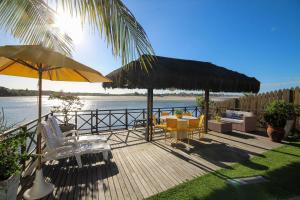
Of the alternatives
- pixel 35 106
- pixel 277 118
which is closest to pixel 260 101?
pixel 277 118

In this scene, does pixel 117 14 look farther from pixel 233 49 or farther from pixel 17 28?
pixel 233 49

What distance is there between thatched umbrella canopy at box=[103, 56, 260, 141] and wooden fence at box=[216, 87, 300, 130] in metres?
1.23

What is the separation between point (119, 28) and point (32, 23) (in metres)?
2.02

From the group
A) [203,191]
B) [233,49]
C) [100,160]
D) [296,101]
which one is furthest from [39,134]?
[233,49]

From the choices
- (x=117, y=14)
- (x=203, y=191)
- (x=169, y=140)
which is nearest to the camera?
(x=117, y=14)

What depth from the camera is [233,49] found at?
39.9 feet

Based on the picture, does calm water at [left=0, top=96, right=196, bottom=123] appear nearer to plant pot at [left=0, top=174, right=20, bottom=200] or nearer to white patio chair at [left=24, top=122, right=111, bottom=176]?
white patio chair at [left=24, top=122, right=111, bottom=176]

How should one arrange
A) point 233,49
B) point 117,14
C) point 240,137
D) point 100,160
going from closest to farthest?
point 117,14 → point 100,160 → point 240,137 → point 233,49

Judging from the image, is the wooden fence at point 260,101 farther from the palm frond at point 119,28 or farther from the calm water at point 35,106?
the palm frond at point 119,28

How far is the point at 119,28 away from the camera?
1.73 metres

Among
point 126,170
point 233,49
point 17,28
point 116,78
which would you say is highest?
point 233,49

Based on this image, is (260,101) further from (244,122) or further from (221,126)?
(221,126)

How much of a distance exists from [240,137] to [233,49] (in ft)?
25.5

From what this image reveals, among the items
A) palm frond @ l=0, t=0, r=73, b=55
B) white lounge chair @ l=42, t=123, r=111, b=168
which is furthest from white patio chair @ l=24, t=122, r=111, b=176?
palm frond @ l=0, t=0, r=73, b=55
